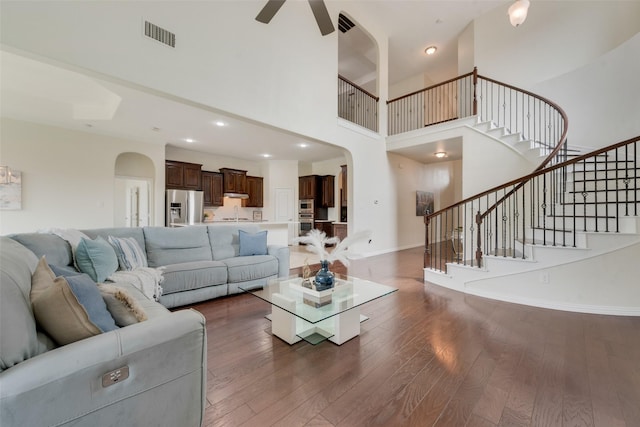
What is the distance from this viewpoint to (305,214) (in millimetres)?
8945

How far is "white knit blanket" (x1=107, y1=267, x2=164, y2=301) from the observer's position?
248 centimetres

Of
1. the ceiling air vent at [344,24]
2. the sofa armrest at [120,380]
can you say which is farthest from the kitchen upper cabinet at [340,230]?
the sofa armrest at [120,380]

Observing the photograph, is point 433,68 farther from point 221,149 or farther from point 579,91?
point 221,149

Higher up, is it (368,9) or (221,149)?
(368,9)

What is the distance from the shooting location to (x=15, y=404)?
2.56ft

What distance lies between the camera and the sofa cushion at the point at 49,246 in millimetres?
2127

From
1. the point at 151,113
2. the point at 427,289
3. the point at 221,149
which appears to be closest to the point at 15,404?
the point at 427,289

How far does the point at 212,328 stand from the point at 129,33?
3.32 metres

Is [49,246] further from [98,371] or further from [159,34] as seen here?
[159,34]

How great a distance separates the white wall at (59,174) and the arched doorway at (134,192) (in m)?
0.65

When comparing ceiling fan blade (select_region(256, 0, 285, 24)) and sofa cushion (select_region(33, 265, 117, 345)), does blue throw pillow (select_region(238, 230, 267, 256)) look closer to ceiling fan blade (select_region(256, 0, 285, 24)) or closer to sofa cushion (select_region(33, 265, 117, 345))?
sofa cushion (select_region(33, 265, 117, 345))

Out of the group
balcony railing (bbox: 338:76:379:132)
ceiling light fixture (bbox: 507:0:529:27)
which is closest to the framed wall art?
balcony railing (bbox: 338:76:379:132)

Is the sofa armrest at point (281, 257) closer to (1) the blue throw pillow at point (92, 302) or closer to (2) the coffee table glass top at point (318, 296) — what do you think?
(2) the coffee table glass top at point (318, 296)

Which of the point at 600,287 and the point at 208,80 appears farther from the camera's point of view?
the point at 208,80
